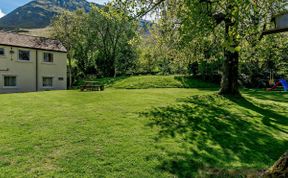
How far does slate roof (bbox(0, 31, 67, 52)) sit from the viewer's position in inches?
1158

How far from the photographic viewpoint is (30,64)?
31.2 meters

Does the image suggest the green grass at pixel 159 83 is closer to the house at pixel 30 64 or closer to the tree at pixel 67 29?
the house at pixel 30 64

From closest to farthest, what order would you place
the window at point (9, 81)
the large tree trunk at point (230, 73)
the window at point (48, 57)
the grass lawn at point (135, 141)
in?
the grass lawn at point (135, 141) → the large tree trunk at point (230, 73) → the window at point (9, 81) → the window at point (48, 57)

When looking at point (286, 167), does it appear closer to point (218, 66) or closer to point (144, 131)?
point (144, 131)

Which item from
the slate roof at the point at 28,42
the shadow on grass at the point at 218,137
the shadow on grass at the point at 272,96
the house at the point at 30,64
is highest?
the slate roof at the point at 28,42

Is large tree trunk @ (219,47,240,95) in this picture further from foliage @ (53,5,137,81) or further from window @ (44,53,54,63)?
foliage @ (53,5,137,81)

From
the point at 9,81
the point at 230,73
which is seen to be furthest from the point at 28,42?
the point at 230,73

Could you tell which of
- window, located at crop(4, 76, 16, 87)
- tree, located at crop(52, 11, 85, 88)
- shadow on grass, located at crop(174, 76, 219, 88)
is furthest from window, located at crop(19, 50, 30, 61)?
Result: shadow on grass, located at crop(174, 76, 219, 88)

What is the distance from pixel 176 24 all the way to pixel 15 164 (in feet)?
44.8

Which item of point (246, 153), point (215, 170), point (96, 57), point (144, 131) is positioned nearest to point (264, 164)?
point (246, 153)

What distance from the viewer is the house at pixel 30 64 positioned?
29203 mm

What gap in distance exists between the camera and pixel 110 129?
9203mm

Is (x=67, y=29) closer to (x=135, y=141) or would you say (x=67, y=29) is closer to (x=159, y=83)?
(x=159, y=83)

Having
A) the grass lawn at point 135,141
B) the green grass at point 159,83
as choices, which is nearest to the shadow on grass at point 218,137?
the grass lawn at point 135,141
